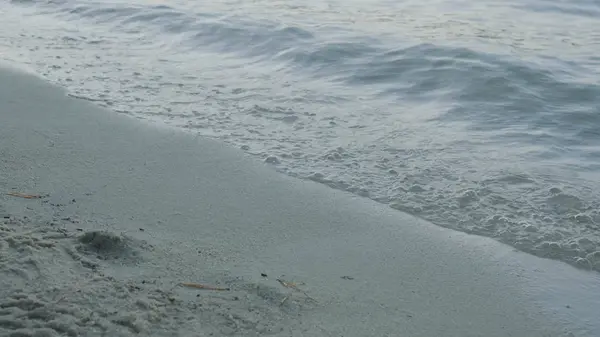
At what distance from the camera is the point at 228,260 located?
3215 millimetres

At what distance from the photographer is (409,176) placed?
4586mm

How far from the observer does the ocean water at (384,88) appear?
438 cm

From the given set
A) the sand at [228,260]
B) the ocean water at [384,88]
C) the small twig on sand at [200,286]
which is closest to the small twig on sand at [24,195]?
the sand at [228,260]

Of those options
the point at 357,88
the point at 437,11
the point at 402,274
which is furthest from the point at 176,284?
the point at 437,11

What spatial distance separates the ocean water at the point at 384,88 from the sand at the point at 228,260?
1.34 ft

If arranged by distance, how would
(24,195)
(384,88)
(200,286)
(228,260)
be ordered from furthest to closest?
(384,88), (24,195), (228,260), (200,286)

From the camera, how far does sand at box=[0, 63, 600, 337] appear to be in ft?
8.63

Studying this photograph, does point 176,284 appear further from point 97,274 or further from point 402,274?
point 402,274

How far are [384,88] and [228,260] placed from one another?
408 centimetres

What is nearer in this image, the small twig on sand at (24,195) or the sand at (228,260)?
the sand at (228,260)

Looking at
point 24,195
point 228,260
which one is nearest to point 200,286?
point 228,260

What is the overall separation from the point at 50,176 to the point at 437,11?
25.3 feet

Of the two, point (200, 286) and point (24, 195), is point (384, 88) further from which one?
point (200, 286)

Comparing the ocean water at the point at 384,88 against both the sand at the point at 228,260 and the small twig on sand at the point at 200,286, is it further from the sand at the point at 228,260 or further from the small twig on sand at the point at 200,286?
the small twig on sand at the point at 200,286
